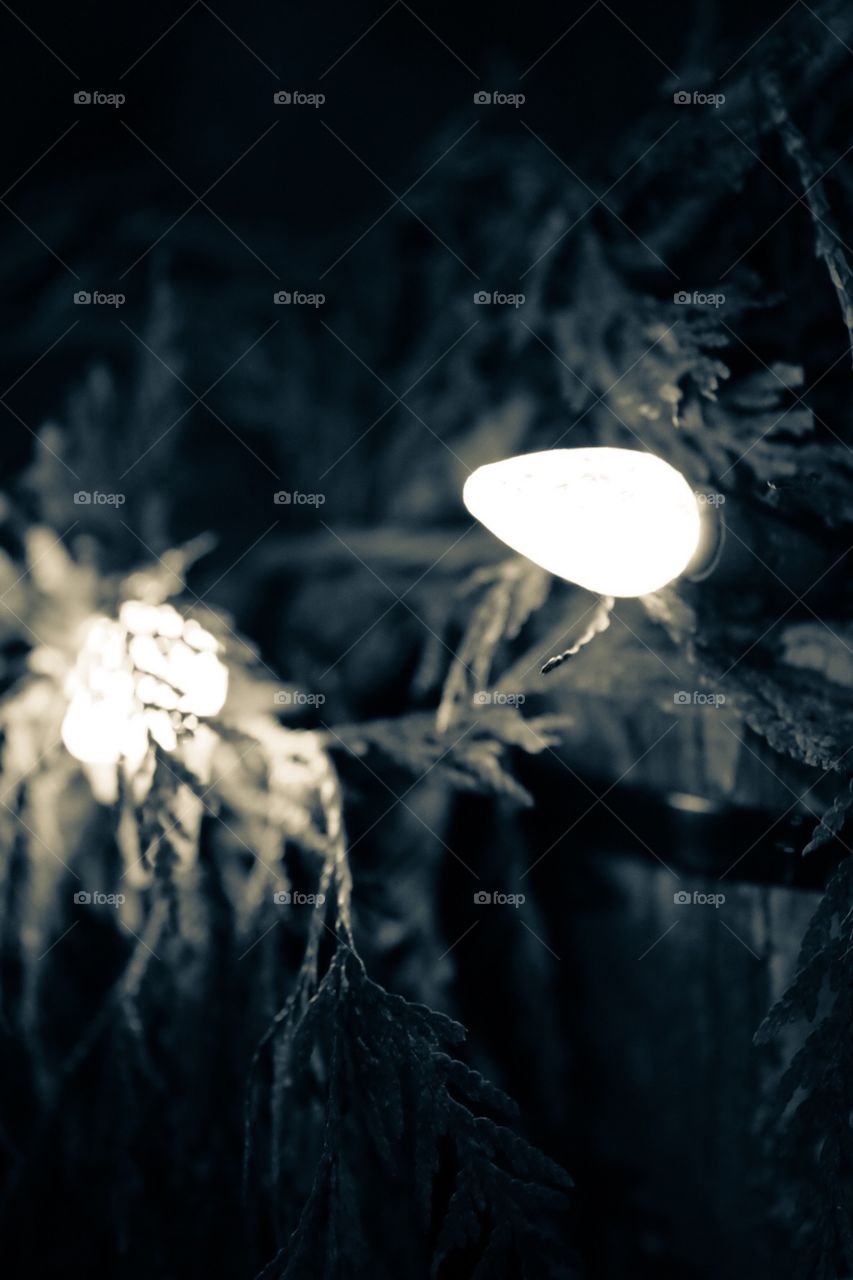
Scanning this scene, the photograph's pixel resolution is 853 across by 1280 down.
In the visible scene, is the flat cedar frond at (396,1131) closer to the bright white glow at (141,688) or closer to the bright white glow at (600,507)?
the bright white glow at (141,688)

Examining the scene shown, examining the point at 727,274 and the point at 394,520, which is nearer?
the point at 727,274

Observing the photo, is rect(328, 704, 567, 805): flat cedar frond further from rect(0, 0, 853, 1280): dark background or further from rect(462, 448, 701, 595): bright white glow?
rect(462, 448, 701, 595): bright white glow

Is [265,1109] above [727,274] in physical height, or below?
below

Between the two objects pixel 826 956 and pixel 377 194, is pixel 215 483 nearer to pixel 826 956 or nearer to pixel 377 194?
pixel 377 194

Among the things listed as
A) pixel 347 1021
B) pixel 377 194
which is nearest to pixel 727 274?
pixel 377 194

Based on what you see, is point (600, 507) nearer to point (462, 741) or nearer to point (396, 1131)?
point (462, 741)

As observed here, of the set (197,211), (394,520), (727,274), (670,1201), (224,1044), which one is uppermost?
(197,211)

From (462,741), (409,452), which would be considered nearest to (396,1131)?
(462,741)

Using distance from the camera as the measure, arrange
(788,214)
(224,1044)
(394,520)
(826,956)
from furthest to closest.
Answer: (394,520), (224,1044), (788,214), (826,956)
